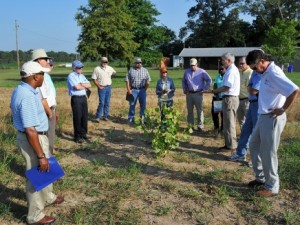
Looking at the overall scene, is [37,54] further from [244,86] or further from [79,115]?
[244,86]

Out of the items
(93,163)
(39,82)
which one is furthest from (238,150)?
(39,82)

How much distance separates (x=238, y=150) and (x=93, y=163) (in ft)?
7.83

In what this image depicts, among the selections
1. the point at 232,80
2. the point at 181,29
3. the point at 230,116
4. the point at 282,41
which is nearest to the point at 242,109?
the point at 230,116

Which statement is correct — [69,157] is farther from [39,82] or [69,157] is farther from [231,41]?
[231,41]

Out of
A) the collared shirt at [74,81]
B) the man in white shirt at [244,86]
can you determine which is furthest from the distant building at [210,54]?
the collared shirt at [74,81]

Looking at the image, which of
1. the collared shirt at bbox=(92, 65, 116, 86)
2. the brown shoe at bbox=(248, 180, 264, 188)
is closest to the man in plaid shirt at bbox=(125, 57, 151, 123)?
the collared shirt at bbox=(92, 65, 116, 86)

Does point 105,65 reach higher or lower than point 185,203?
higher

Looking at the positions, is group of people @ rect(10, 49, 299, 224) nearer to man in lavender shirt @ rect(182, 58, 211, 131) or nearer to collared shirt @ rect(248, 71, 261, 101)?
collared shirt @ rect(248, 71, 261, 101)

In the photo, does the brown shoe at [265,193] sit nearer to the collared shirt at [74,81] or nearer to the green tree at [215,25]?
the collared shirt at [74,81]

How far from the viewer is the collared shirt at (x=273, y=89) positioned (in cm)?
388

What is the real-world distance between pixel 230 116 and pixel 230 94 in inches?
15.9

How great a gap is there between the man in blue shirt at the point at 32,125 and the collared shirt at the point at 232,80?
3.27 meters

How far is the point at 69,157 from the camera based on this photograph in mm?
6004

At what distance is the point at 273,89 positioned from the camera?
403 cm
